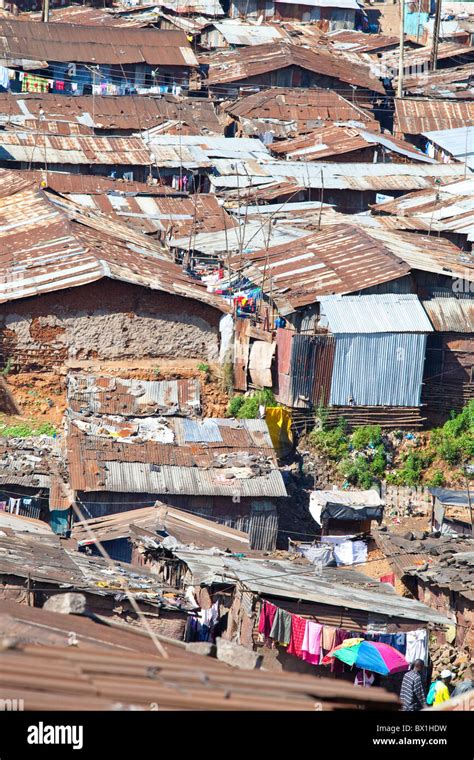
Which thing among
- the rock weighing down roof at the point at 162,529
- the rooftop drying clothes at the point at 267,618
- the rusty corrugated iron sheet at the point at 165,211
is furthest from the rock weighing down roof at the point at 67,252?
the rooftop drying clothes at the point at 267,618

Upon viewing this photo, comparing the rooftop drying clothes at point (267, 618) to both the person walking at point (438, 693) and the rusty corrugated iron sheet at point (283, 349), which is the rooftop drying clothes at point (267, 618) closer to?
the person walking at point (438, 693)

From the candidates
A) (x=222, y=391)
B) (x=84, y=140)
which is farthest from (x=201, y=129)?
(x=222, y=391)

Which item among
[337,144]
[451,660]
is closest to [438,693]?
[451,660]

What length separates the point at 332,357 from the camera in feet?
70.4

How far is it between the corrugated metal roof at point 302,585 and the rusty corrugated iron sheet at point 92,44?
2870cm

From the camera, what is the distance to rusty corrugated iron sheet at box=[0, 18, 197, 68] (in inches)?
1629

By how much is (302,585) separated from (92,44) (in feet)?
102

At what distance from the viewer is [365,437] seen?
21.6 meters

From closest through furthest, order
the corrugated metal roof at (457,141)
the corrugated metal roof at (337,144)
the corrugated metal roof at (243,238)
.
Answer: the corrugated metal roof at (243,238), the corrugated metal roof at (337,144), the corrugated metal roof at (457,141)

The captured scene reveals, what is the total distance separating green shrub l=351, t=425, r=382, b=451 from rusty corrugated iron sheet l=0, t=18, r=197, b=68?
2337cm

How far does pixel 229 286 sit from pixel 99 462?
6112 mm

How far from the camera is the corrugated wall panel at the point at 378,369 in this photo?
70.6 ft

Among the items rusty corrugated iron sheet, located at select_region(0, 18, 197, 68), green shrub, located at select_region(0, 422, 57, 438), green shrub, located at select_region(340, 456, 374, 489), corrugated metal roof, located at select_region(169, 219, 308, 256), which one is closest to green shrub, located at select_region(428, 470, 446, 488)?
green shrub, located at select_region(340, 456, 374, 489)

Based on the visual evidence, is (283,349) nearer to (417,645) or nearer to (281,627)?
(417,645)
